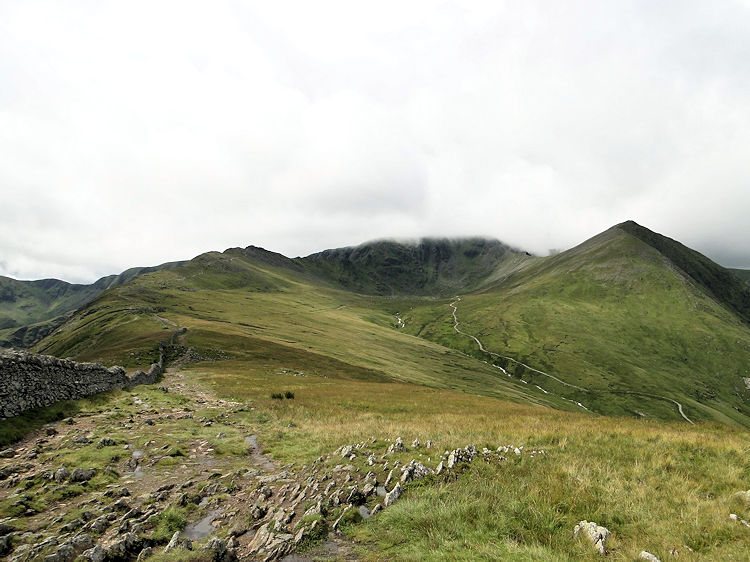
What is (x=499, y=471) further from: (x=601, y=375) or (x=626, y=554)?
(x=601, y=375)

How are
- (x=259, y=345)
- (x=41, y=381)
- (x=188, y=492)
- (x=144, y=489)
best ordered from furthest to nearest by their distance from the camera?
(x=259, y=345), (x=41, y=381), (x=144, y=489), (x=188, y=492)

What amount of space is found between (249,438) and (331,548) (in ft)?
46.7

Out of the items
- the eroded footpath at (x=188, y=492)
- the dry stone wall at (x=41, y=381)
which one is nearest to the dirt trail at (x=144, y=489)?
the eroded footpath at (x=188, y=492)

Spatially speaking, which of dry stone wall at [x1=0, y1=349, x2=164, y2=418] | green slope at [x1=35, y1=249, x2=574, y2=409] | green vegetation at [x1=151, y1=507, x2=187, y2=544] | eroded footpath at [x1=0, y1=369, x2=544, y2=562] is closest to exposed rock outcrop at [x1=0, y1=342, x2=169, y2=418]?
dry stone wall at [x1=0, y1=349, x2=164, y2=418]

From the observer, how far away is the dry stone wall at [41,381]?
69.8 ft

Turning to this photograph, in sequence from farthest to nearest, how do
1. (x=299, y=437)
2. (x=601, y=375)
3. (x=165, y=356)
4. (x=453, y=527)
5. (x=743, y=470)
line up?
(x=601, y=375), (x=165, y=356), (x=299, y=437), (x=743, y=470), (x=453, y=527)

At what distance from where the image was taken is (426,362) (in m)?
145

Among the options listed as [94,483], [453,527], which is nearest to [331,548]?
[453,527]

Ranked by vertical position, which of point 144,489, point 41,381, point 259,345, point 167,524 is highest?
point 41,381

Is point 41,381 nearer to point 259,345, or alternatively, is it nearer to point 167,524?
point 167,524

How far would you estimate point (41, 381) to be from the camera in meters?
24.6

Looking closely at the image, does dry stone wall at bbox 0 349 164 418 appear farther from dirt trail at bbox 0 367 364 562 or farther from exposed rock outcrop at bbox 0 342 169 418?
dirt trail at bbox 0 367 364 562

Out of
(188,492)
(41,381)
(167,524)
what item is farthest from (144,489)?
(41,381)

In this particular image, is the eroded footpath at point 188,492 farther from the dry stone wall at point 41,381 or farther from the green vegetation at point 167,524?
the dry stone wall at point 41,381
